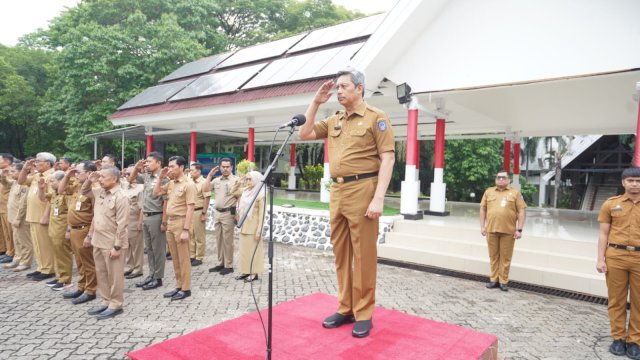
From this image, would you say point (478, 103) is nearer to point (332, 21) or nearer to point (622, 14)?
point (622, 14)

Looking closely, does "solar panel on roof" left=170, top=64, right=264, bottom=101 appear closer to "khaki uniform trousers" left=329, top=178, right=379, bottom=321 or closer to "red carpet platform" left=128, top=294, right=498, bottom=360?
"khaki uniform trousers" left=329, top=178, right=379, bottom=321

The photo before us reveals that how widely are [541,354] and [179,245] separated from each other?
4.18m

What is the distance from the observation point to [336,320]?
3.47 meters

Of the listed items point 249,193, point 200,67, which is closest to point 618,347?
point 249,193

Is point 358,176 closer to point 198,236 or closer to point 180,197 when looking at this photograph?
point 180,197

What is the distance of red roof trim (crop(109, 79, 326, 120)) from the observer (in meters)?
8.95

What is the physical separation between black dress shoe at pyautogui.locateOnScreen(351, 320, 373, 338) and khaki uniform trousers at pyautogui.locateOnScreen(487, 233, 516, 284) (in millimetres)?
3434

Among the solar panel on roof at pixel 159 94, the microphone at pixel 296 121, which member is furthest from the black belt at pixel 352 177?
the solar panel on roof at pixel 159 94

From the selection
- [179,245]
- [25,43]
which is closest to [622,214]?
[179,245]

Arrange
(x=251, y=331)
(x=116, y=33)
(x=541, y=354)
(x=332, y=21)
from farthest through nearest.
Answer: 1. (x=332, y=21)
2. (x=116, y=33)
3. (x=541, y=354)
4. (x=251, y=331)

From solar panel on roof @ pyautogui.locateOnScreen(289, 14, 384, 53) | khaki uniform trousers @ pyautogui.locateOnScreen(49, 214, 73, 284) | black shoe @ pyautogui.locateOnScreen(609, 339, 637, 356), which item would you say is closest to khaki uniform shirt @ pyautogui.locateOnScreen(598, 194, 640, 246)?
black shoe @ pyautogui.locateOnScreen(609, 339, 637, 356)

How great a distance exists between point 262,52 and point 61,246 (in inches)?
366

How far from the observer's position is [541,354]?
380cm

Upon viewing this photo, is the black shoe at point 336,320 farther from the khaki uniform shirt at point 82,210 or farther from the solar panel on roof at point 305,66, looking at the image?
the solar panel on roof at point 305,66
